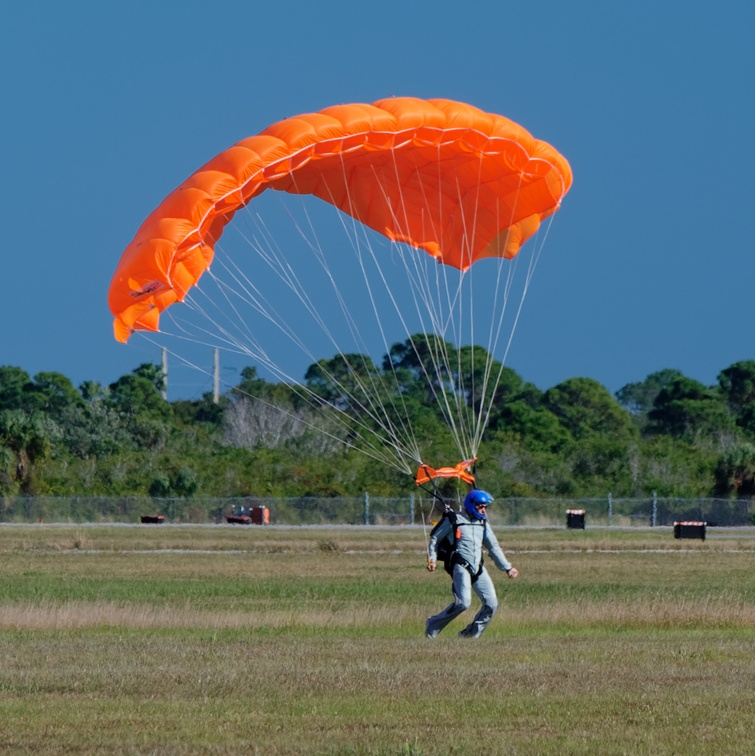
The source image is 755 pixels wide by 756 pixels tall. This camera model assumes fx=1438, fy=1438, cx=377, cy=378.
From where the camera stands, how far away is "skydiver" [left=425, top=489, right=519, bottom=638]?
14523 millimetres

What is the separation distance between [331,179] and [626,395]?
375ft

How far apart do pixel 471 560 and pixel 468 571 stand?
0.12 metres

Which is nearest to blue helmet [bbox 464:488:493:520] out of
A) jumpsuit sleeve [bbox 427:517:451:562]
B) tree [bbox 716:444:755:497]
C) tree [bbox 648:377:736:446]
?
jumpsuit sleeve [bbox 427:517:451:562]

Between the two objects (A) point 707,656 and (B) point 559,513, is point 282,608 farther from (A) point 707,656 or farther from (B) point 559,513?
(B) point 559,513

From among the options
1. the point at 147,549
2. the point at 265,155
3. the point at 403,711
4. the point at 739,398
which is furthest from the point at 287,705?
the point at 739,398

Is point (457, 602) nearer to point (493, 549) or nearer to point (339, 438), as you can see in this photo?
point (493, 549)

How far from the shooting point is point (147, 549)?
35250 mm

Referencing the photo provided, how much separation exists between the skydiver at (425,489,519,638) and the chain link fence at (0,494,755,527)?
3501 centimetres

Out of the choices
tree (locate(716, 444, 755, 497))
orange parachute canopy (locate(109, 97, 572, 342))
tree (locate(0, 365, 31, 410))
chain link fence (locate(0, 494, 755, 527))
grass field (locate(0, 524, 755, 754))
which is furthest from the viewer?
tree (locate(0, 365, 31, 410))

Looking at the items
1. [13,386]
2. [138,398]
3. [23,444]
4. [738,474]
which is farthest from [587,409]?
[23,444]

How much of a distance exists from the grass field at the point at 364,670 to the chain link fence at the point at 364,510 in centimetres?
2530

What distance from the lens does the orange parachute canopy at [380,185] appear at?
16.6m

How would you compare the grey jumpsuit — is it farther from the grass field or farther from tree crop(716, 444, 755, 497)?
tree crop(716, 444, 755, 497)

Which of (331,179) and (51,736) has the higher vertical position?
(331,179)
